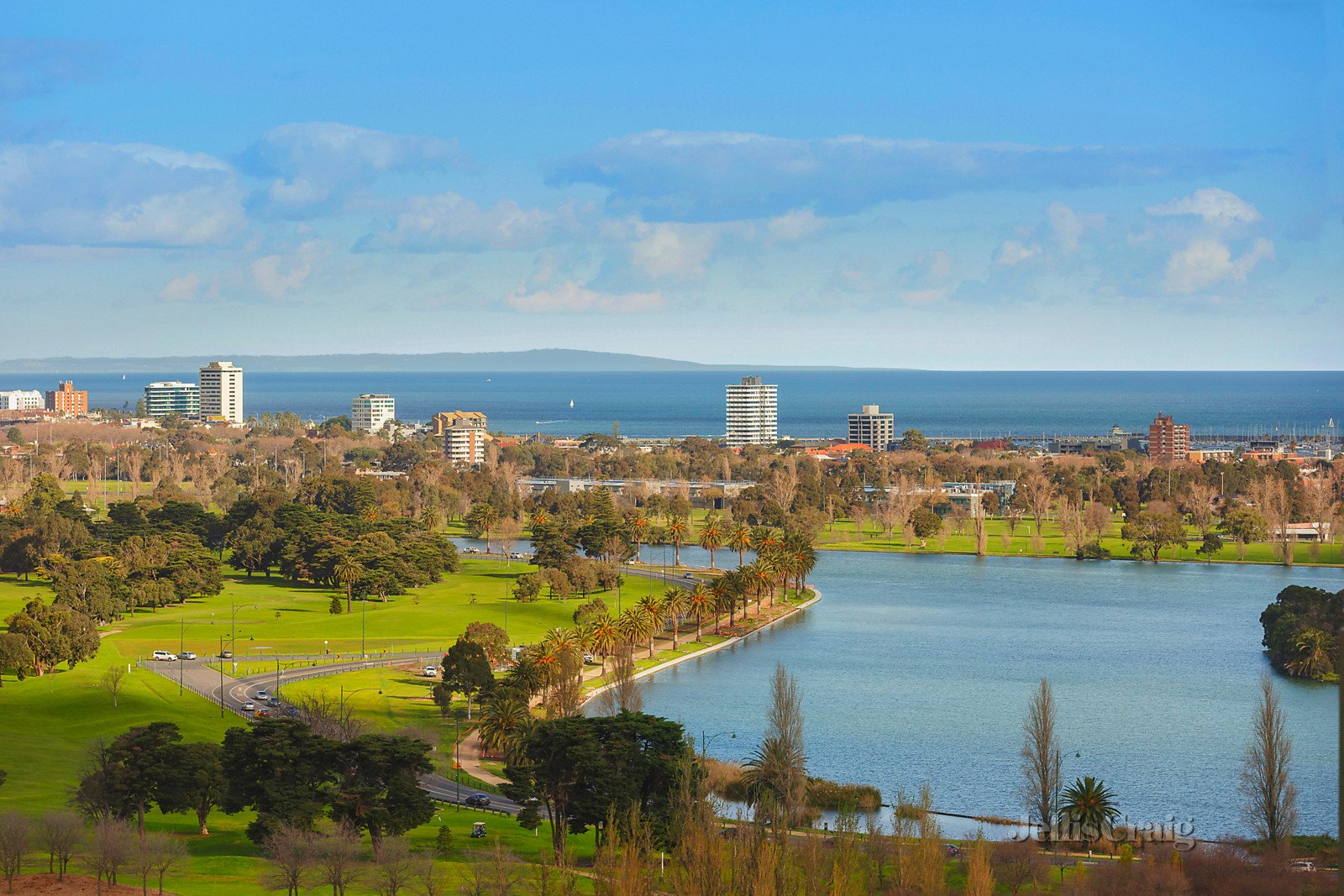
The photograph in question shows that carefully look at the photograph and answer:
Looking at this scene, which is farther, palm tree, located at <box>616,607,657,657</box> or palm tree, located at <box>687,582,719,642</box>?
palm tree, located at <box>687,582,719,642</box>

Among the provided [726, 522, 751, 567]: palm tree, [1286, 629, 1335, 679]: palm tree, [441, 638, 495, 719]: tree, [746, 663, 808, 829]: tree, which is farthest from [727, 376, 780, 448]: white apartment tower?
[746, 663, 808, 829]: tree

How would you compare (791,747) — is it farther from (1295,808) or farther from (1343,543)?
(1343,543)

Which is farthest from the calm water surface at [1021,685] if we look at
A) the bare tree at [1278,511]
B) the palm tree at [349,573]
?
the palm tree at [349,573]

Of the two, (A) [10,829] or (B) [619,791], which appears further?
(B) [619,791]

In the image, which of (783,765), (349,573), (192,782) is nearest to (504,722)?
(783,765)

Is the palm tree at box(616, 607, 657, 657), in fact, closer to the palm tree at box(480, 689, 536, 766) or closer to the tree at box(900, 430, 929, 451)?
the palm tree at box(480, 689, 536, 766)

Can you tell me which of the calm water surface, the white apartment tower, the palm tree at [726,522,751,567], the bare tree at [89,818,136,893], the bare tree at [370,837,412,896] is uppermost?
the white apartment tower

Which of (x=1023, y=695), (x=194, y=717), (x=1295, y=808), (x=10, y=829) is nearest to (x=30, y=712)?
(x=194, y=717)
